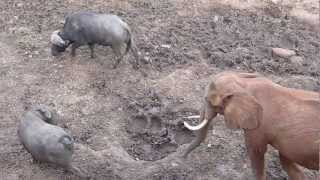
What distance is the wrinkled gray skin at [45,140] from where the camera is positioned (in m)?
5.54

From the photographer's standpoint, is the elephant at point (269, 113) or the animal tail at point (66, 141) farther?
the animal tail at point (66, 141)

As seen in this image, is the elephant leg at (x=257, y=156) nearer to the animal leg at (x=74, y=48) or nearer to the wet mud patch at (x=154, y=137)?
the wet mud patch at (x=154, y=137)

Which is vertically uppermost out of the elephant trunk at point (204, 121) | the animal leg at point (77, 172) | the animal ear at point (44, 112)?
the elephant trunk at point (204, 121)

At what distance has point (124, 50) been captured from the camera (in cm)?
730

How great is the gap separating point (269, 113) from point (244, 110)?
0.23 meters

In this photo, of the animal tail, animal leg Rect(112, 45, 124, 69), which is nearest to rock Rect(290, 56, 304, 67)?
animal leg Rect(112, 45, 124, 69)

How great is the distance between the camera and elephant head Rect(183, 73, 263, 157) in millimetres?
5008

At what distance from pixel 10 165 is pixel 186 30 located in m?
3.04

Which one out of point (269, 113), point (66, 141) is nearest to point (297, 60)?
point (269, 113)

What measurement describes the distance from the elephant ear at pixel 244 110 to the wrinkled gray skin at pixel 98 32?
234 cm

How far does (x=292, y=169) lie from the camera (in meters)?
5.56

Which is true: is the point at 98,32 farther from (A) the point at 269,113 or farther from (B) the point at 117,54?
(A) the point at 269,113

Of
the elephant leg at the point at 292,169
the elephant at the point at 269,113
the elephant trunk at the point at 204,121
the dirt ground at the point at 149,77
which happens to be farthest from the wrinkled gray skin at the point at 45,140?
the elephant leg at the point at 292,169

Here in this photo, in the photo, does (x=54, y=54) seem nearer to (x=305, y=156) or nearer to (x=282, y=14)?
(x=282, y=14)
